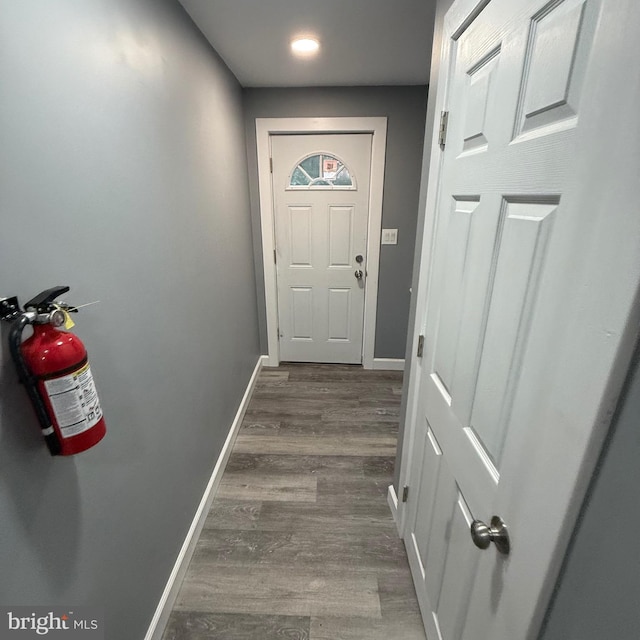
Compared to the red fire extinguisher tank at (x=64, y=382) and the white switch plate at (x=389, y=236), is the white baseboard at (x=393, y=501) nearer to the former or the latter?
the red fire extinguisher tank at (x=64, y=382)

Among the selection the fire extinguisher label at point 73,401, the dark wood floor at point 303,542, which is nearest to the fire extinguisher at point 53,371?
the fire extinguisher label at point 73,401

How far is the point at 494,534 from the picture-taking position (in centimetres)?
67

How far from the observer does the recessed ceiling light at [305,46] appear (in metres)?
1.67

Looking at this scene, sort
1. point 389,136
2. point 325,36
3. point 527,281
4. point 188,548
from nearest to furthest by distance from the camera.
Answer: point 527,281, point 188,548, point 325,36, point 389,136

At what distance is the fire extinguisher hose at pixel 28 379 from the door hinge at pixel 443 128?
1.19m

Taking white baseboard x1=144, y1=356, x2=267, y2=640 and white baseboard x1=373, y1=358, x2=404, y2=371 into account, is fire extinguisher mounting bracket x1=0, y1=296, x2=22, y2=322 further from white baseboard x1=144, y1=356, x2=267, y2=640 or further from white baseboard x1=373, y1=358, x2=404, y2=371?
white baseboard x1=373, y1=358, x2=404, y2=371

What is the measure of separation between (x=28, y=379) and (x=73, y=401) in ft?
0.28

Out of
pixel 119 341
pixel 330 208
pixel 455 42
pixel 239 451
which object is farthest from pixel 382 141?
pixel 239 451

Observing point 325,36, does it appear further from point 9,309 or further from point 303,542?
point 303,542

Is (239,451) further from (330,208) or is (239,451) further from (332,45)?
(332,45)

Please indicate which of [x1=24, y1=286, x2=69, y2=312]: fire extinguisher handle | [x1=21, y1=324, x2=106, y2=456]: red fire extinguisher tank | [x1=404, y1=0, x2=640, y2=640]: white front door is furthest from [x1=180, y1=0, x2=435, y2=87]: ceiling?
[x1=21, y1=324, x2=106, y2=456]: red fire extinguisher tank

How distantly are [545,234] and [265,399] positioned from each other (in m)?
2.39

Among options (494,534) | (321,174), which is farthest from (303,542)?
(321,174)

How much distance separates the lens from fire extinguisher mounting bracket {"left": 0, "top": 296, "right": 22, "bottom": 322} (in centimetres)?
62
